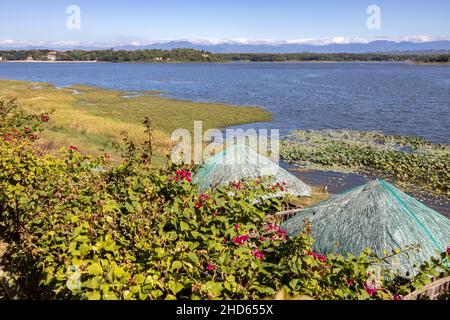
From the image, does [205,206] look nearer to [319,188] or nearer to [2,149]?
[2,149]

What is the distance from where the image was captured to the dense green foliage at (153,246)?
11.2 feet

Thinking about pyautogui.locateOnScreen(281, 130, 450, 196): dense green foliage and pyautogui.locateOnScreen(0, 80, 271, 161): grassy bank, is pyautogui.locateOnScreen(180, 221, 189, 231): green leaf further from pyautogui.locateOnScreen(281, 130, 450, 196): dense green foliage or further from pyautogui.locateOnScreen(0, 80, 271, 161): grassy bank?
pyautogui.locateOnScreen(281, 130, 450, 196): dense green foliage

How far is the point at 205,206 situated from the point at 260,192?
1177mm

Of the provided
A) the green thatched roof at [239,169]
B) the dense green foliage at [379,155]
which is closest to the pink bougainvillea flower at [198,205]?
the green thatched roof at [239,169]

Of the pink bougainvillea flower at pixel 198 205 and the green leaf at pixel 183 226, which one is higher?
the pink bougainvillea flower at pixel 198 205

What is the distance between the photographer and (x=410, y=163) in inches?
890

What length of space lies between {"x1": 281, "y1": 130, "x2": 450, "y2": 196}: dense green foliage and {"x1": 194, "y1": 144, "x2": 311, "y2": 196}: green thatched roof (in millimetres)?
10136

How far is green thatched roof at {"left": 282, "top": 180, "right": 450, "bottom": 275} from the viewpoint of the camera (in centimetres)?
757

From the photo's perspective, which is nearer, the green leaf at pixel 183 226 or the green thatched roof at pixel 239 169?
the green leaf at pixel 183 226

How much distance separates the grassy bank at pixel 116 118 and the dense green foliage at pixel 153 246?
43.9ft

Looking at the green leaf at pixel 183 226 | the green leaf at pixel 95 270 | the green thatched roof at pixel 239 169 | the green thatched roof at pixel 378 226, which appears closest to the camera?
the green leaf at pixel 95 270

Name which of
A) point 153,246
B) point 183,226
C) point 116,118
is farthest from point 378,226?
point 116,118

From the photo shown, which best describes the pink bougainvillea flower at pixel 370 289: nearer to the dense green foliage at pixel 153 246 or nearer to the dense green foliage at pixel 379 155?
the dense green foliage at pixel 153 246
